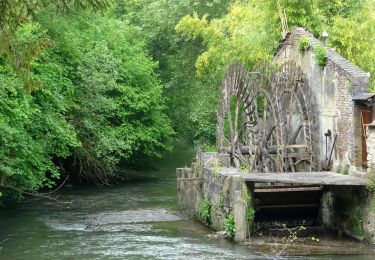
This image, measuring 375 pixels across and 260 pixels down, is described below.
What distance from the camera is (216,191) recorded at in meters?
19.4

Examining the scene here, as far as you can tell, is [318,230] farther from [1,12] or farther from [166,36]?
[166,36]

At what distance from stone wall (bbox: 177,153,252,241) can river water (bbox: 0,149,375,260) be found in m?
0.46

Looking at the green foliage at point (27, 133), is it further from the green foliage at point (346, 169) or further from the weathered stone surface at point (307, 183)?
the green foliage at point (346, 169)

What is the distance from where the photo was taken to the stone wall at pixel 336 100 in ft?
60.4

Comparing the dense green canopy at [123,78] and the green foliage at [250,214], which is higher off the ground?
the dense green canopy at [123,78]

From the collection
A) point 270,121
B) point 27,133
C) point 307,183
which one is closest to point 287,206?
point 307,183

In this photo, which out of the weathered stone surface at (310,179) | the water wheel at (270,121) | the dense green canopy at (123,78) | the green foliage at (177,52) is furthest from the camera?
the green foliage at (177,52)

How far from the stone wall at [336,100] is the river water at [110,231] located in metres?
3.85

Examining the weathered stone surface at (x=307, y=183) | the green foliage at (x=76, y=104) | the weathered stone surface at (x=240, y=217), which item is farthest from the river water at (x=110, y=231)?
the green foliage at (x=76, y=104)

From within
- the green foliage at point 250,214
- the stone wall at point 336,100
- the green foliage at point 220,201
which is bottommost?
the green foliage at point 250,214

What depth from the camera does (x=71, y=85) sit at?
84.0ft

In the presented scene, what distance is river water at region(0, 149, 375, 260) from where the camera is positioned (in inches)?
643

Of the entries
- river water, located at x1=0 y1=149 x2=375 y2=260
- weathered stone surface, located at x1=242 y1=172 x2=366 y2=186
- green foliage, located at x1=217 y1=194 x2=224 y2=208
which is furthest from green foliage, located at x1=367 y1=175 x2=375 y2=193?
green foliage, located at x1=217 y1=194 x2=224 y2=208

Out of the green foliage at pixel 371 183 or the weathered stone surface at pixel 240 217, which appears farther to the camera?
the weathered stone surface at pixel 240 217
